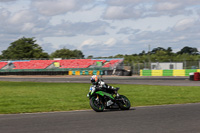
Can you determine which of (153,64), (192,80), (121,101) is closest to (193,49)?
(153,64)

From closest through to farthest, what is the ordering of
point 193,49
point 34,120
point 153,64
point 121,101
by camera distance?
point 34,120 → point 121,101 → point 153,64 → point 193,49

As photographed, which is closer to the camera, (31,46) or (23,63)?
(23,63)

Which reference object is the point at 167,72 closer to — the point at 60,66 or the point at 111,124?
the point at 60,66

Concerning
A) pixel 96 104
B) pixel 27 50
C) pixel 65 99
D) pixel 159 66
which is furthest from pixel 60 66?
pixel 96 104

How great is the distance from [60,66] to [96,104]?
55.5 meters

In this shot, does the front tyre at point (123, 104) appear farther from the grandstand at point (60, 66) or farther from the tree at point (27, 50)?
the tree at point (27, 50)

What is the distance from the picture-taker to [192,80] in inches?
1374

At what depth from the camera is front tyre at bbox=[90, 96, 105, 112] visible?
11.0 metres

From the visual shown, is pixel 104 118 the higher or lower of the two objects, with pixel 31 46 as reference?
lower

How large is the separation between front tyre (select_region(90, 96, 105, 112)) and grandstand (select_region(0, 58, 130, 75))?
44.1 m

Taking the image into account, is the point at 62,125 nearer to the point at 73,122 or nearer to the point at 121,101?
the point at 73,122

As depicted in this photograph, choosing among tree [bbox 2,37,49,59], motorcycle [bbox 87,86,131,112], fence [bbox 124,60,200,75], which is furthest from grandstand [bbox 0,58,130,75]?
motorcycle [bbox 87,86,131,112]

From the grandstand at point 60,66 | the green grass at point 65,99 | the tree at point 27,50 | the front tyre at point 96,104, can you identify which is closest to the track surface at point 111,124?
the front tyre at point 96,104

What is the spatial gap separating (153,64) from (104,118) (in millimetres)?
46766
